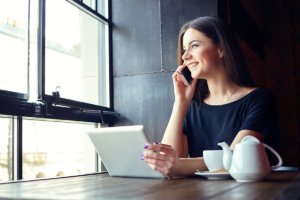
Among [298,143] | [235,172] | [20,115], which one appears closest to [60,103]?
[20,115]

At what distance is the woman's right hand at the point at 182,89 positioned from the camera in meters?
1.96

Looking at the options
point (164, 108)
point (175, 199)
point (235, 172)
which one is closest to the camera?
point (175, 199)

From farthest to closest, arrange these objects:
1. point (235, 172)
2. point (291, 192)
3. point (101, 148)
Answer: point (101, 148), point (235, 172), point (291, 192)

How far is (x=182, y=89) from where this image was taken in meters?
2.00

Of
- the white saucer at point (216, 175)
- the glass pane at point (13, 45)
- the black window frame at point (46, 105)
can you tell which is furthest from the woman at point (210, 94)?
the glass pane at point (13, 45)

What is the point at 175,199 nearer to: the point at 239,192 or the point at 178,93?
the point at 239,192

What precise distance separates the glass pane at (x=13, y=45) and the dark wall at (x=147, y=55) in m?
1.02

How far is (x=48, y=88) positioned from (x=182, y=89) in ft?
2.54

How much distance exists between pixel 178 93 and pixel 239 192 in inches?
44.7

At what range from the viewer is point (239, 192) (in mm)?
866

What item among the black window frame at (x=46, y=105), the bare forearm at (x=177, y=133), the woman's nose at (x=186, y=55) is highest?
the woman's nose at (x=186, y=55)

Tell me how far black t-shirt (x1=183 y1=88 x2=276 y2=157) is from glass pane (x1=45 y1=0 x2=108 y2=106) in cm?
85

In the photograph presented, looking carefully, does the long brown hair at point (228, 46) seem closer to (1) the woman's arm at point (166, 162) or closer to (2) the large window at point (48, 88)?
(1) the woman's arm at point (166, 162)

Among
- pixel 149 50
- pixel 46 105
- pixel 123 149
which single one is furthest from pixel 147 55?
pixel 123 149
